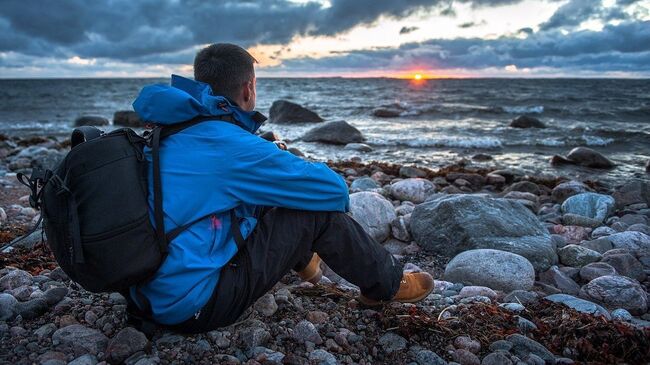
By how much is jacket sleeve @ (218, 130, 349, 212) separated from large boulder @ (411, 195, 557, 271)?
3264mm

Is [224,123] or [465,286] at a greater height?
[224,123]

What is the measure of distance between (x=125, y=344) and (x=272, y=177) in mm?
1342

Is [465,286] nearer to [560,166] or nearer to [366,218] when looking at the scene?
[366,218]

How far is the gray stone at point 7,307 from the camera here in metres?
3.22

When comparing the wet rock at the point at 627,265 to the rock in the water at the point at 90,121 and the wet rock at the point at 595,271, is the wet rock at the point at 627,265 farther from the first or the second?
the rock in the water at the point at 90,121

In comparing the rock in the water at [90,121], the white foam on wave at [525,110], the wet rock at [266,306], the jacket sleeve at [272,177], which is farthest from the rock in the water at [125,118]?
the jacket sleeve at [272,177]

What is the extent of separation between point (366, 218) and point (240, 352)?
346 centimetres

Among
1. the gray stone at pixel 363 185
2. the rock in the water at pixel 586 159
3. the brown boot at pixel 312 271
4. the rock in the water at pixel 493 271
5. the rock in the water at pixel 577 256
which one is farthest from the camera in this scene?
the rock in the water at pixel 586 159

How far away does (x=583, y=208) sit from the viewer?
7781 millimetres

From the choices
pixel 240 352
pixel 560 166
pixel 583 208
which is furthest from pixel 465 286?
pixel 560 166

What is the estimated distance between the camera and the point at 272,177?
106 inches

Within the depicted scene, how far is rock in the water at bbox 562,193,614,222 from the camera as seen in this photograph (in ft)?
25.1

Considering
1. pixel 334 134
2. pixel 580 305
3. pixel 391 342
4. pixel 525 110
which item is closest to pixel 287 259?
pixel 391 342

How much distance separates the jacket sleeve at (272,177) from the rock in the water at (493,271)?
2518mm
